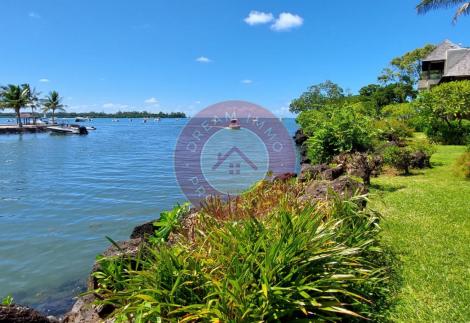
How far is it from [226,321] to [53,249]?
7.94m

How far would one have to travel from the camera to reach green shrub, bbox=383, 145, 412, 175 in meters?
12.6

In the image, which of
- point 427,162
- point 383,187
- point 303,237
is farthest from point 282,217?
point 427,162

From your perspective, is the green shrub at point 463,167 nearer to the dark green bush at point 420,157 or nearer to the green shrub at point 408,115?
the dark green bush at point 420,157

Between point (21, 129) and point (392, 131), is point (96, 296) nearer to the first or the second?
point (392, 131)

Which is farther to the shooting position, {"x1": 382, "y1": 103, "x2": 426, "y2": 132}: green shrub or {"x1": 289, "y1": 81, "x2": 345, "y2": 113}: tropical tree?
{"x1": 289, "y1": 81, "x2": 345, "y2": 113}: tropical tree

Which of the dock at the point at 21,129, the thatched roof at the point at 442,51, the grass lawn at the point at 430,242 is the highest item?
the thatched roof at the point at 442,51

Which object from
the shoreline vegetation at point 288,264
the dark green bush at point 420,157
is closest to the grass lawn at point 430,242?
the shoreline vegetation at point 288,264

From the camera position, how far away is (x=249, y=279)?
312cm

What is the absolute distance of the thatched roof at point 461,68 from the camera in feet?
113

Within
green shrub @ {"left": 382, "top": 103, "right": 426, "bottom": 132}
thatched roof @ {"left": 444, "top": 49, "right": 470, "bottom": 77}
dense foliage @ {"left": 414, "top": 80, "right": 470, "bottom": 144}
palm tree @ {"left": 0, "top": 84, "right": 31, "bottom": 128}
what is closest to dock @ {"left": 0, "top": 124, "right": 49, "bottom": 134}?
palm tree @ {"left": 0, "top": 84, "right": 31, "bottom": 128}

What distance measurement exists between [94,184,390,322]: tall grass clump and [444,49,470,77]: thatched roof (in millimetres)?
37323

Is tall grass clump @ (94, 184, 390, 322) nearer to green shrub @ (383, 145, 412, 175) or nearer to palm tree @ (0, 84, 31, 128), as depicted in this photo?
green shrub @ (383, 145, 412, 175)

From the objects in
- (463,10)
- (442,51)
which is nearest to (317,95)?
(442,51)

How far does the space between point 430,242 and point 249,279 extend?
3967 mm
